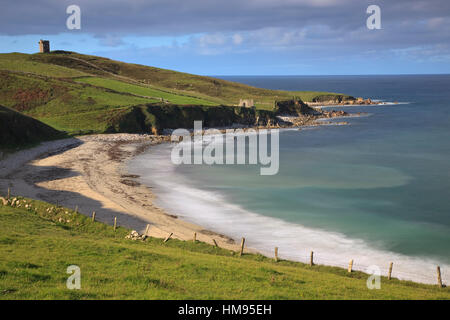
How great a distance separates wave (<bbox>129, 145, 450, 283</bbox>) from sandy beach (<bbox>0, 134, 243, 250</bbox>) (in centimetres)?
237

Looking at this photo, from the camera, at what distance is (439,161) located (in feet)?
263

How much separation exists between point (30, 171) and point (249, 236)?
35.3 meters

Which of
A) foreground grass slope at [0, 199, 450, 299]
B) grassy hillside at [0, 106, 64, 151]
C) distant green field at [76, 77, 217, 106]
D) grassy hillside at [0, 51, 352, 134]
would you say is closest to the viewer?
foreground grass slope at [0, 199, 450, 299]

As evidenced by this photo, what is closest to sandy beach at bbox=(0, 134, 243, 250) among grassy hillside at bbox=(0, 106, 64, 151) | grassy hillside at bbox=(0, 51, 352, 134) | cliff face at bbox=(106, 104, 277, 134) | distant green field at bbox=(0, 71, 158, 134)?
grassy hillside at bbox=(0, 106, 64, 151)

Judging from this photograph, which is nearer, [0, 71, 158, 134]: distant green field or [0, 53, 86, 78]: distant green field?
[0, 71, 158, 134]: distant green field

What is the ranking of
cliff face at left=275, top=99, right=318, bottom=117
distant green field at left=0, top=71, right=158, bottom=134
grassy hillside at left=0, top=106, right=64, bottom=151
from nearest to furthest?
1. grassy hillside at left=0, top=106, right=64, bottom=151
2. distant green field at left=0, top=71, right=158, bottom=134
3. cliff face at left=275, top=99, right=318, bottom=117

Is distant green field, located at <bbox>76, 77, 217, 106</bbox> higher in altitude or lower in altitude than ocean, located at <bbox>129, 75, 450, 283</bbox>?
higher

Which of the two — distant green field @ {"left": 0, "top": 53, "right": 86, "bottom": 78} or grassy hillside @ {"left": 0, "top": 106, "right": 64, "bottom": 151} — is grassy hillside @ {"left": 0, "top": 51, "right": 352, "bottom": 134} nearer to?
distant green field @ {"left": 0, "top": 53, "right": 86, "bottom": 78}

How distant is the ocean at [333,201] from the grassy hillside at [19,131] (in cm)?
2012

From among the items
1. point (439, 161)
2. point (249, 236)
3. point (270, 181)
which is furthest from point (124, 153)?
point (439, 161)

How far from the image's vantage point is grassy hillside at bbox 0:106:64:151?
234 ft

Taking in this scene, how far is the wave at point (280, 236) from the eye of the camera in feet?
112

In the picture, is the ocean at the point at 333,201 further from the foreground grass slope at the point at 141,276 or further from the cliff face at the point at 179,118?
the cliff face at the point at 179,118

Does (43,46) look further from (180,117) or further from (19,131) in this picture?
(19,131)
